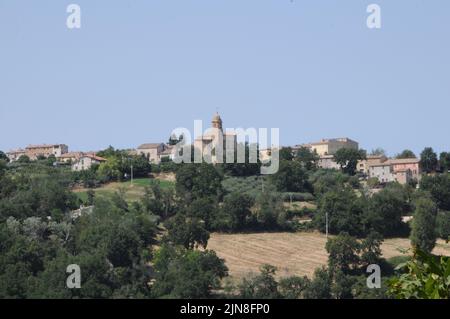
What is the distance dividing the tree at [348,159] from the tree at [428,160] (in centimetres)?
533

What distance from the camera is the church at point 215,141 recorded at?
89037 mm

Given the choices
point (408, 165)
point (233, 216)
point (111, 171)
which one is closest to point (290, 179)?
point (111, 171)

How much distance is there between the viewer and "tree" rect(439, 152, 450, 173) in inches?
3563

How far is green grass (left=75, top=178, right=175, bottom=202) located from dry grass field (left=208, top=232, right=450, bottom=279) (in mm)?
12018

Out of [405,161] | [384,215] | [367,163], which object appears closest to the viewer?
[384,215]

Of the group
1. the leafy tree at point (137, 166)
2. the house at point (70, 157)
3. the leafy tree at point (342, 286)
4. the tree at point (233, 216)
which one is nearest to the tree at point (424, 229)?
the leafy tree at point (342, 286)

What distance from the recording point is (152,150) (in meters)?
107

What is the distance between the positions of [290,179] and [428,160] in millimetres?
20534

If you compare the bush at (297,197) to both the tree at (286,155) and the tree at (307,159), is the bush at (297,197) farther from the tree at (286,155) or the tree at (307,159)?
the tree at (307,159)

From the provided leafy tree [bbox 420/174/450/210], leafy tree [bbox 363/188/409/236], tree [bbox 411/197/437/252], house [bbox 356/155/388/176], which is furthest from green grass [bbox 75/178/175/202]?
house [bbox 356/155/388/176]

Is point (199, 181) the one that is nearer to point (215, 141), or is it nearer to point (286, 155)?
point (286, 155)

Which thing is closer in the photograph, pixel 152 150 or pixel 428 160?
pixel 428 160

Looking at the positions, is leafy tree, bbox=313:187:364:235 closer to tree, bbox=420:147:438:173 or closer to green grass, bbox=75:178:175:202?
green grass, bbox=75:178:175:202

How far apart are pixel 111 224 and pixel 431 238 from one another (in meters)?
17.4
